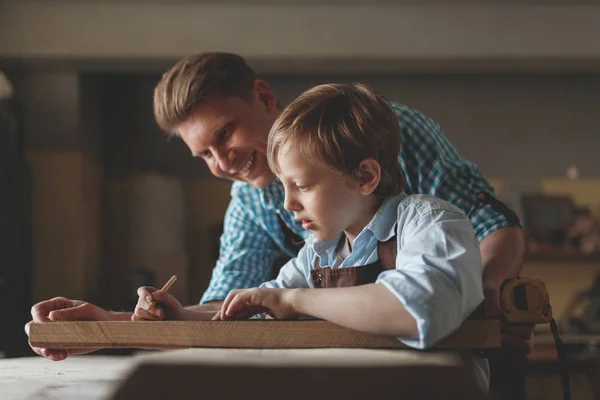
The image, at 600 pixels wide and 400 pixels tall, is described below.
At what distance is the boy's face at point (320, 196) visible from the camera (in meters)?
1.18

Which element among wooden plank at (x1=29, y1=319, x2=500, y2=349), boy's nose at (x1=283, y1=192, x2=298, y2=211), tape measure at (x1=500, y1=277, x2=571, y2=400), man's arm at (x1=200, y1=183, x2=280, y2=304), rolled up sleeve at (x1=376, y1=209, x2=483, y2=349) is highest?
boy's nose at (x1=283, y1=192, x2=298, y2=211)

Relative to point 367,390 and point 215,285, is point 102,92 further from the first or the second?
point 367,390

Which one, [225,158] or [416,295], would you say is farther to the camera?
[225,158]

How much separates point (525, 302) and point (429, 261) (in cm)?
15

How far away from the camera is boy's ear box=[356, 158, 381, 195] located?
1186 millimetres

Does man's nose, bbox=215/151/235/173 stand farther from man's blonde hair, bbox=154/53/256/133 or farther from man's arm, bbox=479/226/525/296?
man's arm, bbox=479/226/525/296

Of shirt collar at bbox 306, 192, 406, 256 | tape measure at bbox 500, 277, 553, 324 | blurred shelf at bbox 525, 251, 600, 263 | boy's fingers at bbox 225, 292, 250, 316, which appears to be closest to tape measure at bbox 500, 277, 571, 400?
tape measure at bbox 500, 277, 553, 324

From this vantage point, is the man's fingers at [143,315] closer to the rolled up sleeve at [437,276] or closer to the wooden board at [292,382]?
the rolled up sleeve at [437,276]

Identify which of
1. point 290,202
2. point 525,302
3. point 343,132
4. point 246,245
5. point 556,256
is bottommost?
point 556,256

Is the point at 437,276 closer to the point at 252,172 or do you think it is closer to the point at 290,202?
the point at 290,202

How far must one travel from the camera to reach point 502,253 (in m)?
1.42

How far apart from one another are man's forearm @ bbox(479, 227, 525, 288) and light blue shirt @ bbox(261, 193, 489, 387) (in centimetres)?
24

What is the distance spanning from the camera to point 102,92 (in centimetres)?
573

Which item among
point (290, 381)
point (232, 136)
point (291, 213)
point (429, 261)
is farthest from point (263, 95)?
point (290, 381)
